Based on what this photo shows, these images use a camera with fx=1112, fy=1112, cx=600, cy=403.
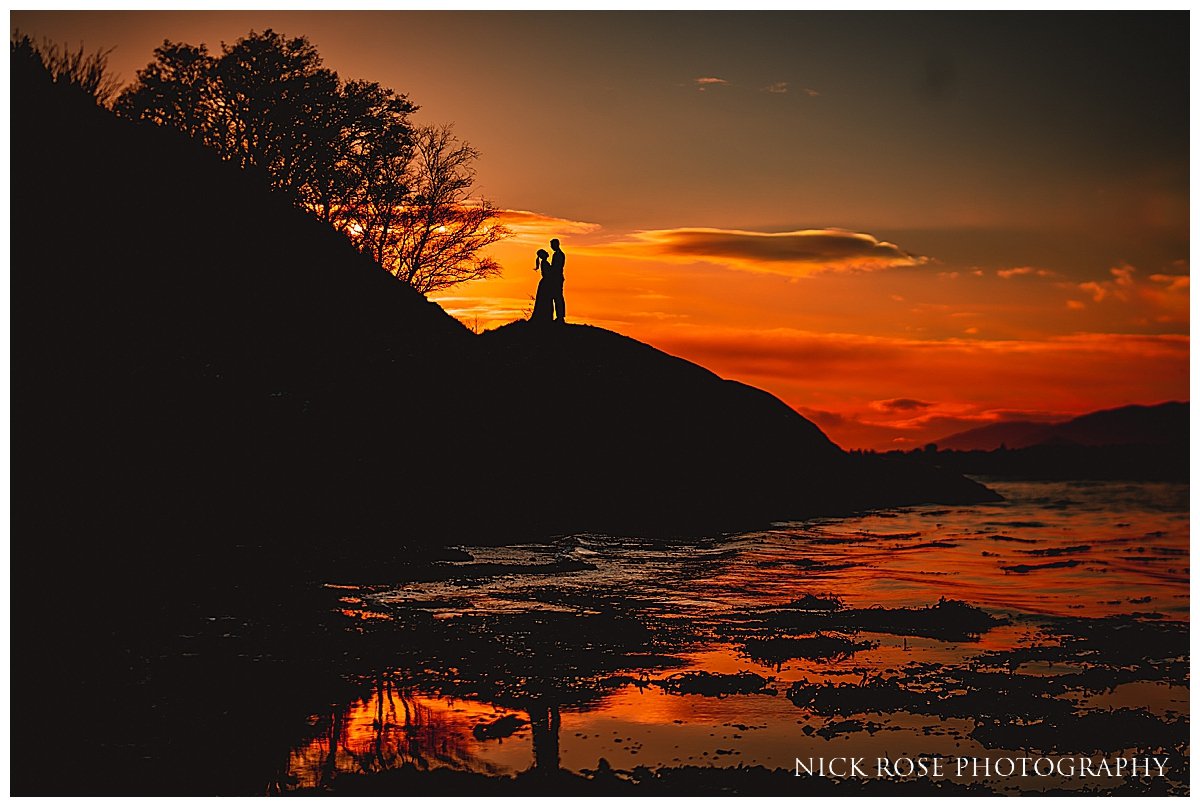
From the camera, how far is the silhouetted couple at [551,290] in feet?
120

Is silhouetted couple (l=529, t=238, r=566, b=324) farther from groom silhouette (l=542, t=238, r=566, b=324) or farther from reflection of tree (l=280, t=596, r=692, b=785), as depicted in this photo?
reflection of tree (l=280, t=596, r=692, b=785)

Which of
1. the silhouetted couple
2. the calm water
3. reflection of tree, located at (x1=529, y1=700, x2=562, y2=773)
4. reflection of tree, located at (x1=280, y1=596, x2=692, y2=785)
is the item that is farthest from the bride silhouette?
reflection of tree, located at (x1=529, y1=700, x2=562, y2=773)

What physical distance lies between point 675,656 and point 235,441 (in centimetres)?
1528

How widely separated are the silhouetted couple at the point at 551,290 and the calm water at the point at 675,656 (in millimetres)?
11501

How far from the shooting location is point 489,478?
31375 mm

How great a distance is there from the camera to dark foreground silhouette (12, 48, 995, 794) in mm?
12828

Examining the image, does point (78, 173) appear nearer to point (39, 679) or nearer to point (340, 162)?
point (340, 162)

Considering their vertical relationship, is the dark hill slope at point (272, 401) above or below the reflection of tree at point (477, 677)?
above

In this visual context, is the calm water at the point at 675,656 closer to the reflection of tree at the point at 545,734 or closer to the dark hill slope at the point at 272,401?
the reflection of tree at the point at 545,734

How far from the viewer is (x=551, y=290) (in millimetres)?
38250

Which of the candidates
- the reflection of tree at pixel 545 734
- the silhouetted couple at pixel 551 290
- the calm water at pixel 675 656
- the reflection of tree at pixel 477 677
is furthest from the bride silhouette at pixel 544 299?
the reflection of tree at pixel 545 734

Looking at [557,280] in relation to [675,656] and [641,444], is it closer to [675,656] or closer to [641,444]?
[641,444]
